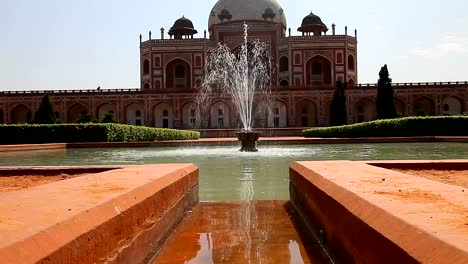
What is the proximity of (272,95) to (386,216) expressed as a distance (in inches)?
1332

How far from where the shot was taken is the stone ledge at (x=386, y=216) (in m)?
1.68

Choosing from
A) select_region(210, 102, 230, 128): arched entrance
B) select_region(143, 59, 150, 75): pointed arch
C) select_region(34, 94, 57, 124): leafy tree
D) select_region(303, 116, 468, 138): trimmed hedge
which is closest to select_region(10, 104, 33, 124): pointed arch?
select_region(143, 59, 150, 75): pointed arch

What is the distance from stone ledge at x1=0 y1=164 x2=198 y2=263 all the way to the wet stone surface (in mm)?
135

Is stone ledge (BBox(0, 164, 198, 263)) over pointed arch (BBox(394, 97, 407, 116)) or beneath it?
beneath

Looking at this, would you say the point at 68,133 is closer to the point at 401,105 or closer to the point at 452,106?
the point at 401,105

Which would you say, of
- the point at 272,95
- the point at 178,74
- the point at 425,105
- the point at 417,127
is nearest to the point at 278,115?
the point at 272,95

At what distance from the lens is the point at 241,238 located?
3396 millimetres

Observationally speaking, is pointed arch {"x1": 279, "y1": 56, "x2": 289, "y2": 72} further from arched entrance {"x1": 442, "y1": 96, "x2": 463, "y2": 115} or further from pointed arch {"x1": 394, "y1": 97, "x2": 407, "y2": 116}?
arched entrance {"x1": 442, "y1": 96, "x2": 463, "y2": 115}

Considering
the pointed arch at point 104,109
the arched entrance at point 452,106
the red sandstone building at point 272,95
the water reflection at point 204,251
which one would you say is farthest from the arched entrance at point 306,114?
the water reflection at point 204,251

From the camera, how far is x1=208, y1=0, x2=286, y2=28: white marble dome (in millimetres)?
42625

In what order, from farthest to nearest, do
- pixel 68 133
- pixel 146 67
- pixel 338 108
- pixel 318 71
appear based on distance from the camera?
pixel 146 67 → pixel 318 71 → pixel 338 108 → pixel 68 133

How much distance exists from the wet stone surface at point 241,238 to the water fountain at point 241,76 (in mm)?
26312

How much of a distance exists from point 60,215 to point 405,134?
1779cm

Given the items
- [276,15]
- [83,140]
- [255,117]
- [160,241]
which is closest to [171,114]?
[255,117]
